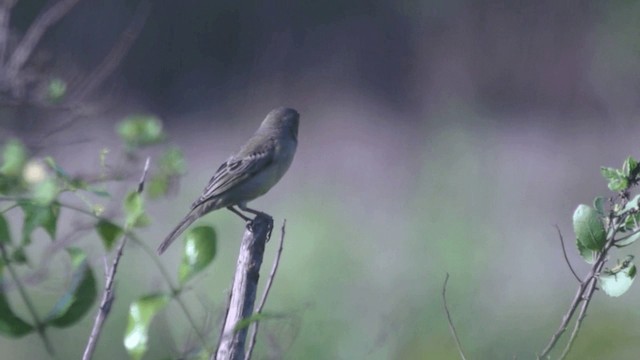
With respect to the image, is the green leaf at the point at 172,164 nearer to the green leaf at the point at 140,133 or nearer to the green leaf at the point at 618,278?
the green leaf at the point at 140,133

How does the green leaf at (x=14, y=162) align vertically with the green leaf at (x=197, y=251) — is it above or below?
above

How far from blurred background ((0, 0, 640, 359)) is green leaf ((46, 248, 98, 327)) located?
180cm

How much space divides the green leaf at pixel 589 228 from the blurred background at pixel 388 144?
109cm

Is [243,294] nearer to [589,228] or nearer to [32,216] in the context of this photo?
[589,228]

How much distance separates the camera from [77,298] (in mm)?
1595

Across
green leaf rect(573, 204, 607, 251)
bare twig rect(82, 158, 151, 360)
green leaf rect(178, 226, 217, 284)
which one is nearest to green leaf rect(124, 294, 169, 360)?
green leaf rect(178, 226, 217, 284)

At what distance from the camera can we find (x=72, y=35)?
45.0 feet

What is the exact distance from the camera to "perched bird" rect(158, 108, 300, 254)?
16.9ft

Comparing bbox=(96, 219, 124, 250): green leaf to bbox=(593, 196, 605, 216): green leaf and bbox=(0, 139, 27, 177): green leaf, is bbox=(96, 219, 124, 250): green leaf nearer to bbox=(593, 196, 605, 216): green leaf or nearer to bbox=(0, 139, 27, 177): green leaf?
bbox=(0, 139, 27, 177): green leaf

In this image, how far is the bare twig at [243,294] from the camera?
2.50 m

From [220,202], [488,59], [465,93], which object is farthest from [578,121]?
[220,202]

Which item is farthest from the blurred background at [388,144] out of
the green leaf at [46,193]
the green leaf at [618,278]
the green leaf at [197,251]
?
the green leaf at [46,193]

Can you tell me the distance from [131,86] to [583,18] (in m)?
4.34

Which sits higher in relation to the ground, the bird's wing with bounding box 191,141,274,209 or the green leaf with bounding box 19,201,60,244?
the green leaf with bounding box 19,201,60,244
